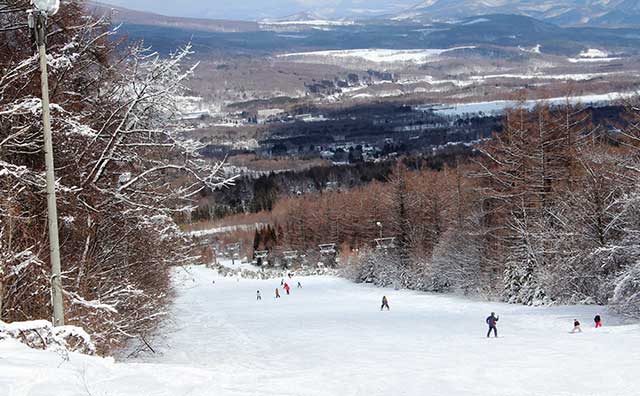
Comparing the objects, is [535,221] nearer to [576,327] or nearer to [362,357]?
[576,327]

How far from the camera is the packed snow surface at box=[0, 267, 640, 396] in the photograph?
8.32 m

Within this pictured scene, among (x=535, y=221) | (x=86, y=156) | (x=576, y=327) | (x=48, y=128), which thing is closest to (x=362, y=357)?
(x=576, y=327)

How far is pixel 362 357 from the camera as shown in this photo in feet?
60.0

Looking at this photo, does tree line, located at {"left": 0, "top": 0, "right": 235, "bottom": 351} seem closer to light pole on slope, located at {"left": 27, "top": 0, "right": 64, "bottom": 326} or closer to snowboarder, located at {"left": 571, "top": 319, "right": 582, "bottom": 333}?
light pole on slope, located at {"left": 27, "top": 0, "right": 64, "bottom": 326}

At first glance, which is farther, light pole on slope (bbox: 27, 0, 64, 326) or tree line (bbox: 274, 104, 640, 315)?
tree line (bbox: 274, 104, 640, 315)

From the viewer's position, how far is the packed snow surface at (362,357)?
8320 mm

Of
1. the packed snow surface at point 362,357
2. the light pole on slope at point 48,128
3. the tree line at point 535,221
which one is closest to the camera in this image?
the packed snow surface at point 362,357

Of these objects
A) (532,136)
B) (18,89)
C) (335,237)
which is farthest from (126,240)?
(335,237)

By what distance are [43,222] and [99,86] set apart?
3.63m

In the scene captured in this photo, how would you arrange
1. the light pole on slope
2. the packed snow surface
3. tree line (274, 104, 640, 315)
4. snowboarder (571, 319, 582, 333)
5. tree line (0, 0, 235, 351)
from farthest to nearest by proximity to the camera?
1. tree line (274, 104, 640, 315)
2. snowboarder (571, 319, 582, 333)
3. tree line (0, 0, 235, 351)
4. the light pole on slope
5. the packed snow surface

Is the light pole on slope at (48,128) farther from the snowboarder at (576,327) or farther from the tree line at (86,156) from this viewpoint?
the snowboarder at (576,327)

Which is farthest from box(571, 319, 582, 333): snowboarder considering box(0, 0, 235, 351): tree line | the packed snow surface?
box(0, 0, 235, 351): tree line

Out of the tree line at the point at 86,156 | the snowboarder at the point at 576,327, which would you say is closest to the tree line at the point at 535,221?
the snowboarder at the point at 576,327

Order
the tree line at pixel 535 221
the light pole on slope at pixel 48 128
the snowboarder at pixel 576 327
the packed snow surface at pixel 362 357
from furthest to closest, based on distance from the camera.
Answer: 1. the tree line at pixel 535 221
2. the snowboarder at pixel 576 327
3. the light pole on slope at pixel 48 128
4. the packed snow surface at pixel 362 357
